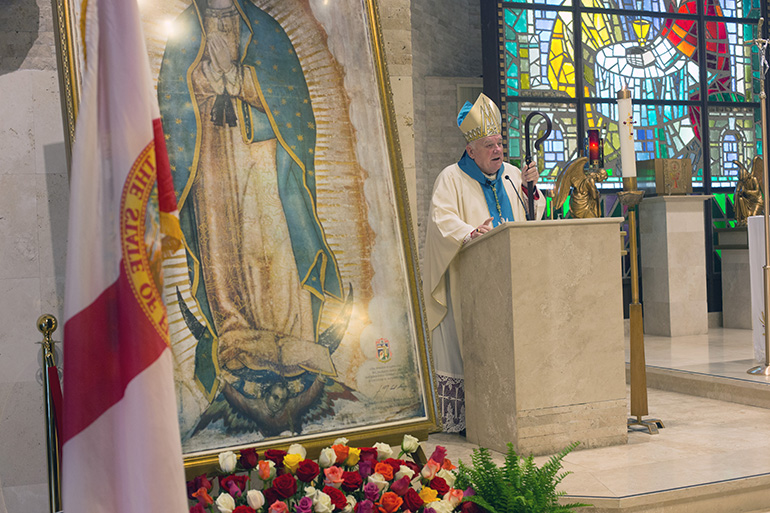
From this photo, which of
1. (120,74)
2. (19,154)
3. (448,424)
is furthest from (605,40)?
(120,74)

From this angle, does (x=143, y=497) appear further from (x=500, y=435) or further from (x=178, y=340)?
(x=500, y=435)

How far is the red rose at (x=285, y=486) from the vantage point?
223cm

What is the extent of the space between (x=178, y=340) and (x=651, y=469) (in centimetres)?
205

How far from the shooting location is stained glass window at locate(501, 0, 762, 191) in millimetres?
8828

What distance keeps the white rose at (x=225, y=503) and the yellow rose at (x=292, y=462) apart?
22 cm

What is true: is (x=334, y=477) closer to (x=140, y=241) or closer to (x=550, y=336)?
(x=140, y=241)

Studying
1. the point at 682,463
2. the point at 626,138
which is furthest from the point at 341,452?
the point at 626,138

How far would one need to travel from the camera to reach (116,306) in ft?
4.59

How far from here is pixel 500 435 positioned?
342 cm

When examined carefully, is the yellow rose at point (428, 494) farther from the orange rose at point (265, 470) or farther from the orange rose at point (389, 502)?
the orange rose at point (265, 470)

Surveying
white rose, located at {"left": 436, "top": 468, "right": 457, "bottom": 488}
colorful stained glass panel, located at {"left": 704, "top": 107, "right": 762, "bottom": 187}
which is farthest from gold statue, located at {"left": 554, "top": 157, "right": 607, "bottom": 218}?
colorful stained glass panel, located at {"left": 704, "top": 107, "right": 762, "bottom": 187}

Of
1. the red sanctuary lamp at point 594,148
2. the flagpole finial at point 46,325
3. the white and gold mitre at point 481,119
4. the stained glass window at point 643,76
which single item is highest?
the stained glass window at point 643,76

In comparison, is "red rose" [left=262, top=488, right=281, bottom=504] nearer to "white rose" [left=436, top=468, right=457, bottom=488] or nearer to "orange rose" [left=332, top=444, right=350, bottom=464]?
"orange rose" [left=332, top=444, right=350, bottom=464]

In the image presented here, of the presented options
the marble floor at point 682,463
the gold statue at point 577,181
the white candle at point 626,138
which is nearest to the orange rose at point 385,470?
the marble floor at point 682,463
